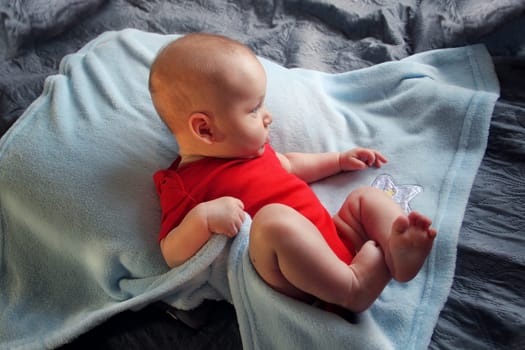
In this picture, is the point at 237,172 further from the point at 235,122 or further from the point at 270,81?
the point at 270,81

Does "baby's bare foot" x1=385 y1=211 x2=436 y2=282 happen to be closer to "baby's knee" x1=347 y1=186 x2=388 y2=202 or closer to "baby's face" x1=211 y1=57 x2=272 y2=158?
"baby's knee" x1=347 y1=186 x2=388 y2=202

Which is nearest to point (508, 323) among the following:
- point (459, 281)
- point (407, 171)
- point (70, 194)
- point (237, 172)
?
point (459, 281)

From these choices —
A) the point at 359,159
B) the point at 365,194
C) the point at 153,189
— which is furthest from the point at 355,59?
the point at 153,189

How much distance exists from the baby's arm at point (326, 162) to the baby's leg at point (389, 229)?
0.40 ft

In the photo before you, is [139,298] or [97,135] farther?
[97,135]

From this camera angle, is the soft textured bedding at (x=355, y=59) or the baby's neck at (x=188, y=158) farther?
the baby's neck at (x=188, y=158)

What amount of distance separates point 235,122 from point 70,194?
32 centimetres

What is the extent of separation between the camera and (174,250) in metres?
0.88

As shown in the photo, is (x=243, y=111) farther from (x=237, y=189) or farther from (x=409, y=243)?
(x=409, y=243)

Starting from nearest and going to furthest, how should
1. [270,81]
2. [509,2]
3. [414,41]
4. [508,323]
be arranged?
1. [508,323]
2. [270,81]
3. [509,2]
4. [414,41]

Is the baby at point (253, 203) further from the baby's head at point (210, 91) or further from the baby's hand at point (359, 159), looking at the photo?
the baby's hand at point (359, 159)

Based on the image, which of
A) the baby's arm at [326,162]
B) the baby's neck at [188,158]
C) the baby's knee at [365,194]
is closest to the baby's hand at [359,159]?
the baby's arm at [326,162]

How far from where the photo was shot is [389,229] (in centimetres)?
88

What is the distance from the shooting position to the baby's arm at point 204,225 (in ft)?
2.79
